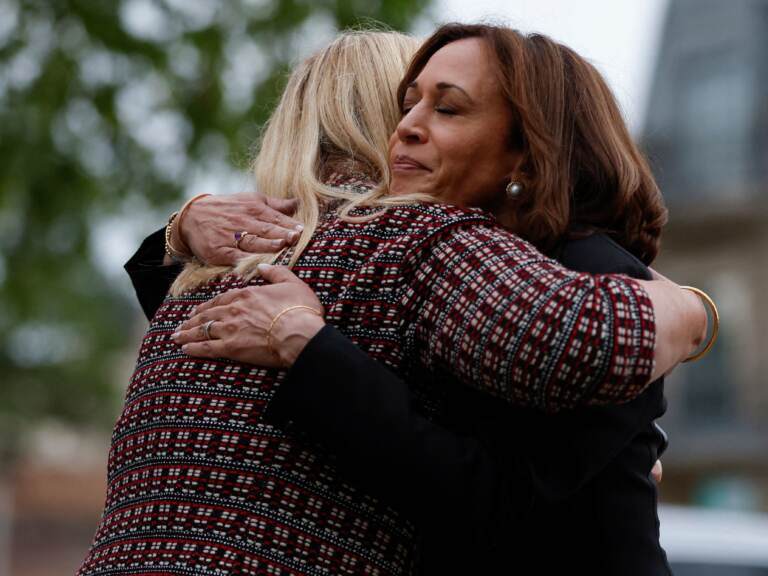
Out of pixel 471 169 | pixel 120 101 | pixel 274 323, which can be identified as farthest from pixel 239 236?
pixel 120 101

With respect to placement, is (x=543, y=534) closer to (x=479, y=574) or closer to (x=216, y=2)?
(x=479, y=574)

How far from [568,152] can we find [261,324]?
2.16ft

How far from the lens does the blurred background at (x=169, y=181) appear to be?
7.60 meters

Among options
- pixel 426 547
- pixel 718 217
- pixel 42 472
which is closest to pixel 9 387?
pixel 42 472

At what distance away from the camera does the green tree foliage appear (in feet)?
24.5

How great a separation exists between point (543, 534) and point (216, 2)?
19.4 feet

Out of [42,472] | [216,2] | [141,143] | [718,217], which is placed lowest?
[42,472]

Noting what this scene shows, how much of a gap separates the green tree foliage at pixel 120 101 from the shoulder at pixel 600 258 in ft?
15.2

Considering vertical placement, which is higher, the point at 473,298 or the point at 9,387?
the point at 473,298

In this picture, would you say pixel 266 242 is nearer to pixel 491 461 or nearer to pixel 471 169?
pixel 471 169

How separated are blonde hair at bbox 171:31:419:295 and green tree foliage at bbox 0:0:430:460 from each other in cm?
408

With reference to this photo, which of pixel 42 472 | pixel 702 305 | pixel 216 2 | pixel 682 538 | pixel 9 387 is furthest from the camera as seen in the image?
pixel 9 387

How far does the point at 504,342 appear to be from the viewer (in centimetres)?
200

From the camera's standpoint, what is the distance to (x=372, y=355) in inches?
85.7
